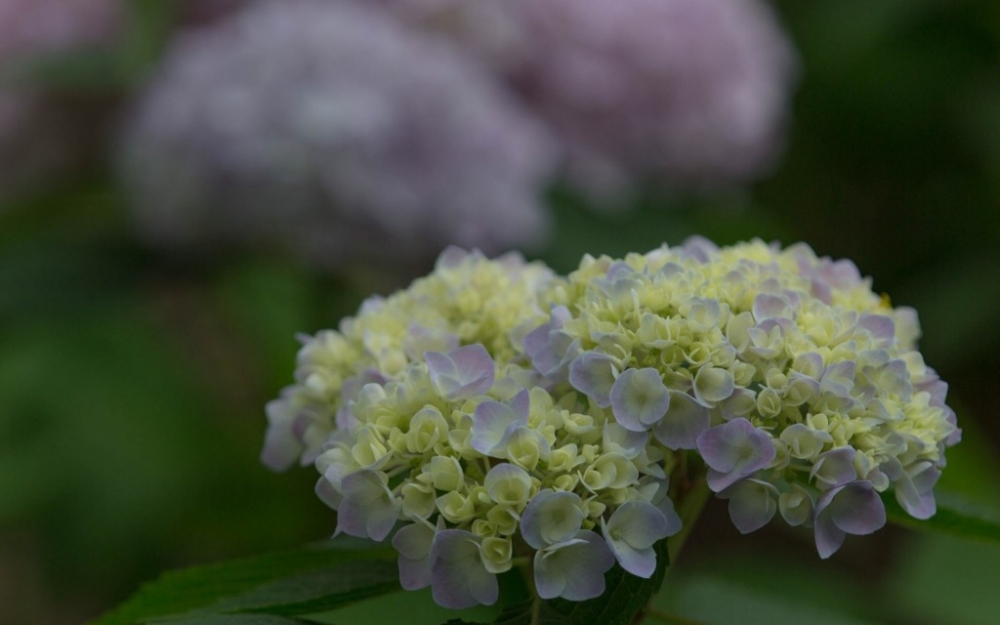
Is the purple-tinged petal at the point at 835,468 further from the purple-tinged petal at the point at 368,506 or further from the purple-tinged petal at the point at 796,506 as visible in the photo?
the purple-tinged petal at the point at 368,506

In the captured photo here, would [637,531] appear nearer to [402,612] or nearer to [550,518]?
[550,518]

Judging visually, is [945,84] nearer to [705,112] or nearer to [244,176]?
[705,112]

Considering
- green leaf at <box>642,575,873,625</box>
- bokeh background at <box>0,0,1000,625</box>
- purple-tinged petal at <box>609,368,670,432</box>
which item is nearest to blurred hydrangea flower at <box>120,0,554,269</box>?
bokeh background at <box>0,0,1000,625</box>

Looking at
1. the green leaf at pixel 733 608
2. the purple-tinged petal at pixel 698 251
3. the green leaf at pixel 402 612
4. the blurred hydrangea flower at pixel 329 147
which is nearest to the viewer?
the purple-tinged petal at pixel 698 251

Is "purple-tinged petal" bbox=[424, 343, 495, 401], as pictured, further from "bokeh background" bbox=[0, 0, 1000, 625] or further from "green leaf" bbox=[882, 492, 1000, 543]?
"bokeh background" bbox=[0, 0, 1000, 625]

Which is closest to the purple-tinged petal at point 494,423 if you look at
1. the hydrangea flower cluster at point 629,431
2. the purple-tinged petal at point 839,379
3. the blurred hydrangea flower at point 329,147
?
the hydrangea flower cluster at point 629,431

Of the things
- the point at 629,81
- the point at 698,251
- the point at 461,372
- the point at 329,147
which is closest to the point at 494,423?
the point at 461,372

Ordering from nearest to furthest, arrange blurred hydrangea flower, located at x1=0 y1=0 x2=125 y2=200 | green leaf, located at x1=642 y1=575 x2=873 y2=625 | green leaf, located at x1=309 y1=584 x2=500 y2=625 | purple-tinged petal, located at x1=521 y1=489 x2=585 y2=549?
purple-tinged petal, located at x1=521 y1=489 x2=585 y2=549
green leaf, located at x1=309 y1=584 x2=500 y2=625
green leaf, located at x1=642 y1=575 x2=873 y2=625
blurred hydrangea flower, located at x1=0 y1=0 x2=125 y2=200
